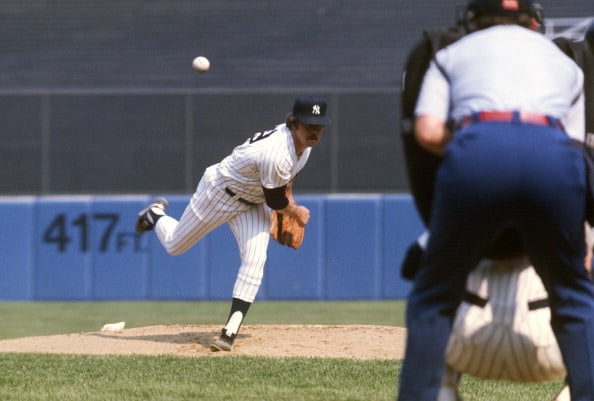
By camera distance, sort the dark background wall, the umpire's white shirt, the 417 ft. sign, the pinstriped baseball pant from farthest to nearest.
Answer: the dark background wall, the 417 ft. sign, the pinstriped baseball pant, the umpire's white shirt

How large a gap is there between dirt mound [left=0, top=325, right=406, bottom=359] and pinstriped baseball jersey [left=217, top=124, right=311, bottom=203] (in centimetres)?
85

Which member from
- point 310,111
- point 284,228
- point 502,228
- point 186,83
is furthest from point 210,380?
point 186,83

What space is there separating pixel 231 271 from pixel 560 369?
27.3 feet

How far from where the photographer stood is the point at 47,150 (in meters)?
15.1

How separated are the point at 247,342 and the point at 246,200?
813 mm

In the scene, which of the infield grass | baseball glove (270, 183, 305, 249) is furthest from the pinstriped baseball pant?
the infield grass

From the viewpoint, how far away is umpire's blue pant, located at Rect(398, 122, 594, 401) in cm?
277

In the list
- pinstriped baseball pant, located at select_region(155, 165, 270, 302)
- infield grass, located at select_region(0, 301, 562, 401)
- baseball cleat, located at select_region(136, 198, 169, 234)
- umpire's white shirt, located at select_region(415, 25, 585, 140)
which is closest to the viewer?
umpire's white shirt, located at select_region(415, 25, 585, 140)

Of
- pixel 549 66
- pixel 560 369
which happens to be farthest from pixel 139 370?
pixel 549 66

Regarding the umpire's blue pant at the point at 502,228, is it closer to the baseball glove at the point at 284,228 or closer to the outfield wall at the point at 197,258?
the baseball glove at the point at 284,228

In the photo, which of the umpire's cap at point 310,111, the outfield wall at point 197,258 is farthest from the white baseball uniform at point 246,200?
the outfield wall at point 197,258

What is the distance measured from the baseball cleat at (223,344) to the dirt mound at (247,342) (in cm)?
4

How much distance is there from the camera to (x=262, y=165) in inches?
248

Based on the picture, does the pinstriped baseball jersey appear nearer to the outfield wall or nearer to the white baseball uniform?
the white baseball uniform
